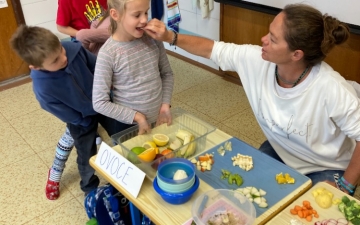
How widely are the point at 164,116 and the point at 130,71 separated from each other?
21 cm

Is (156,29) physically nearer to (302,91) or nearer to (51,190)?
(302,91)

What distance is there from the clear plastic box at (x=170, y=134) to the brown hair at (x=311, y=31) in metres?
0.40

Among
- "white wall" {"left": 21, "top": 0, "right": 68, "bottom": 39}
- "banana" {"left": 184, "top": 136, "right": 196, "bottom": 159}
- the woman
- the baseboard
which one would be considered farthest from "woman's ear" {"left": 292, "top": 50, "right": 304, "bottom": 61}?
"white wall" {"left": 21, "top": 0, "right": 68, "bottom": 39}

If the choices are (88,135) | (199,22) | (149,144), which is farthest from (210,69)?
(149,144)

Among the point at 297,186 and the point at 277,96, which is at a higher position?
the point at 277,96

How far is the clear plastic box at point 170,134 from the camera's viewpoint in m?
1.09

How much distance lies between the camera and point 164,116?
136 cm

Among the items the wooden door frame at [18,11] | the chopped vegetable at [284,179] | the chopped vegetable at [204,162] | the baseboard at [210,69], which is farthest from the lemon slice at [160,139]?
the wooden door frame at [18,11]

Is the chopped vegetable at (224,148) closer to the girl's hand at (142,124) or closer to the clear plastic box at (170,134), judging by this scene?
the clear plastic box at (170,134)

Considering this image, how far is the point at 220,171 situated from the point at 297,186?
23 cm

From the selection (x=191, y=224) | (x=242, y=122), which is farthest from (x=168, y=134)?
(x=242, y=122)

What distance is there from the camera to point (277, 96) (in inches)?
50.2

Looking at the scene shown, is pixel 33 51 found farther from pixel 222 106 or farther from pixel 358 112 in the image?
pixel 222 106

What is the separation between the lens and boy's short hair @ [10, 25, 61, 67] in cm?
131
